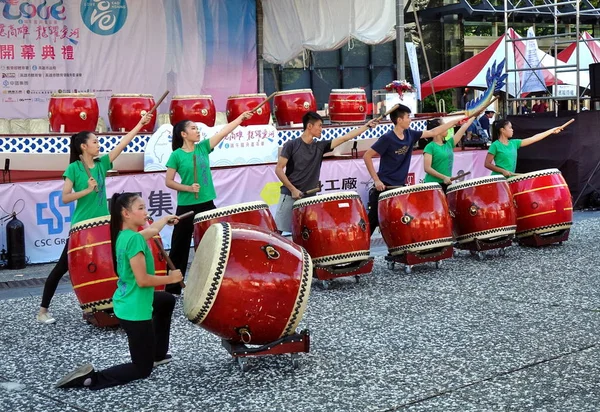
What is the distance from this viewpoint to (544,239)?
9133 mm

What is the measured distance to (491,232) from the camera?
8508 millimetres

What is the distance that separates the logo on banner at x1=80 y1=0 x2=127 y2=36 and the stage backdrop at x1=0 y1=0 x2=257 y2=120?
0.01 meters

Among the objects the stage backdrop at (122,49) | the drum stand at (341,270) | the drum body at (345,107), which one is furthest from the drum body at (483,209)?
the stage backdrop at (122,49)

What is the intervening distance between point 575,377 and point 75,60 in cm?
1033

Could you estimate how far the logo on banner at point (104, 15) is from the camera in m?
13.5

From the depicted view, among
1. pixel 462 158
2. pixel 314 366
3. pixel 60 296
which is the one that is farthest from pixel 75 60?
pixel 314 366

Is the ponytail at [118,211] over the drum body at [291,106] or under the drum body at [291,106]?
under

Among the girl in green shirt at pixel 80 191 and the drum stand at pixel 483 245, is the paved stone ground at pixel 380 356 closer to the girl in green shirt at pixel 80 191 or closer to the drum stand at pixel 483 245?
the girl in green shirt at pixel 80 191

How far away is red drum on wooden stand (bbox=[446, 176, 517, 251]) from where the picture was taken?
8.51 meters

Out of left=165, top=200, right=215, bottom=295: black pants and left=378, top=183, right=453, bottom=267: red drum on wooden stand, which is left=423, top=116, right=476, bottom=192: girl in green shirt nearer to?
left=378, top=183, right=453, bottom=267: red drum on wooden stand

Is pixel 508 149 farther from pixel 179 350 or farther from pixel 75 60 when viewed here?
pixel 75 60

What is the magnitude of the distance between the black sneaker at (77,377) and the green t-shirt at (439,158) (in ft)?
15.1

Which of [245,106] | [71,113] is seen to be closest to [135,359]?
[71,113]

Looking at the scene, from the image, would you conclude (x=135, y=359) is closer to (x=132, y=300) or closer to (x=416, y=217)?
(x=132, y=300)
